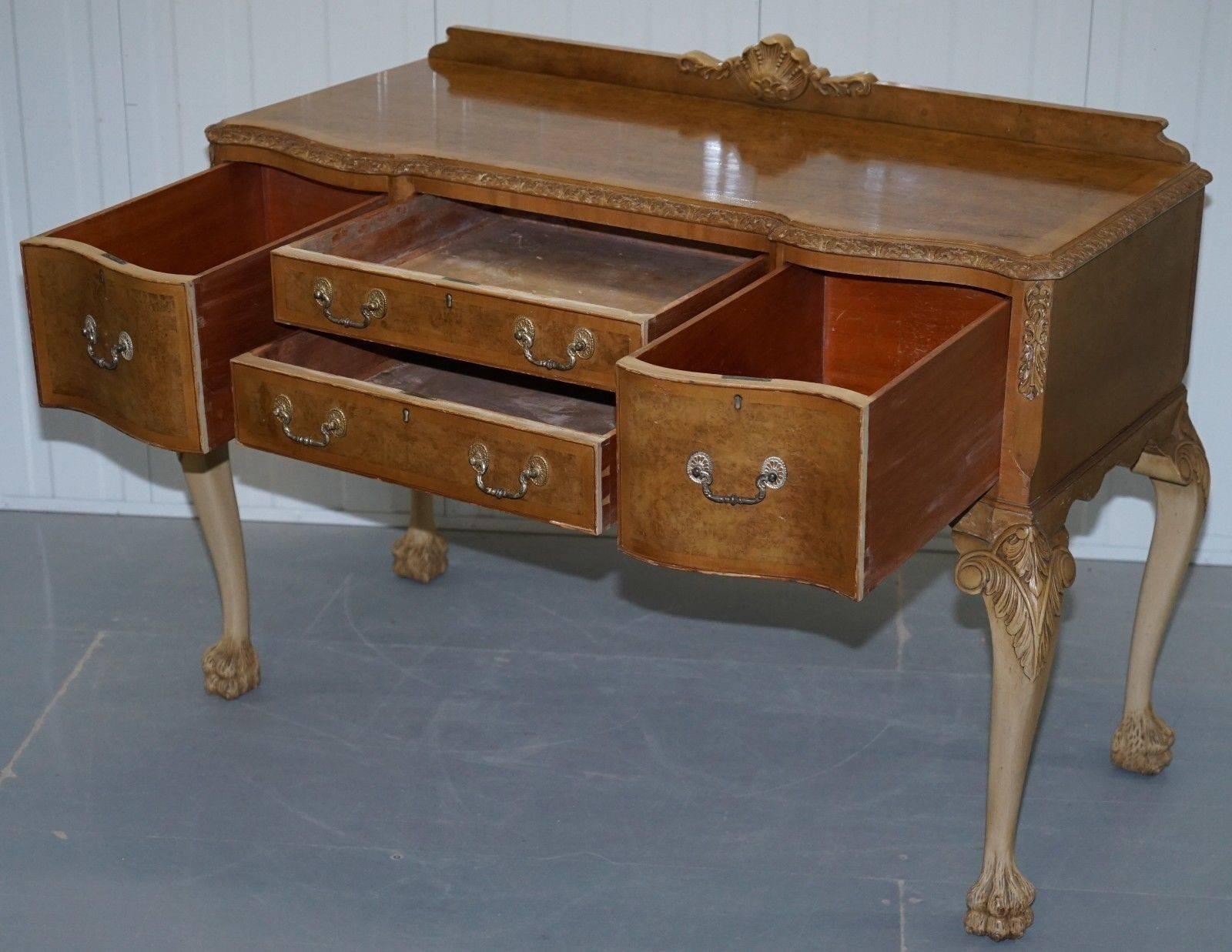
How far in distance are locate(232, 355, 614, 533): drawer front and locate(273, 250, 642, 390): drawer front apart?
0.09m

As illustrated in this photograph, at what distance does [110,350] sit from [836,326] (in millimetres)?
998

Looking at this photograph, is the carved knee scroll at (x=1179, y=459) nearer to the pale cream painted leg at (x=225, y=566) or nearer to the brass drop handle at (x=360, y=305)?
the brass drop handle at (x=360, y=305)

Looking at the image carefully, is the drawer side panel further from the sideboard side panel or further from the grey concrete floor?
the grey concrete floor

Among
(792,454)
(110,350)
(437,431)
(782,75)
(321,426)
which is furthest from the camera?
(782,75)

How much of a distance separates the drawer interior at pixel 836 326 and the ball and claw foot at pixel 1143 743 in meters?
0.74

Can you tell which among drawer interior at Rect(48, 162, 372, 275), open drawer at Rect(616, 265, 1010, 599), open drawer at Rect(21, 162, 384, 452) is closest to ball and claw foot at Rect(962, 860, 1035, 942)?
open drawer at Rect(616, 265, 1010, 599)

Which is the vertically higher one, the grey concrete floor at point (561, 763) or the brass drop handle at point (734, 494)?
the brass drop handle at point (734, 494)

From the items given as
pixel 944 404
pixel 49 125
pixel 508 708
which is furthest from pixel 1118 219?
pixel 49 125

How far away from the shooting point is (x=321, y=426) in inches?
97.3

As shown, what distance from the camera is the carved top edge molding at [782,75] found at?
2.79 metres

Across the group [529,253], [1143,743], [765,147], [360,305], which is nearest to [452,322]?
[360,305]

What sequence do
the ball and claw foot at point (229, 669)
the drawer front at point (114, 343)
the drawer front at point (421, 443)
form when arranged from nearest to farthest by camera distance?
the drawer front at point (421, 443) < the drawer front at point (114, 343) < the ball and claw foot at point (229, 669)

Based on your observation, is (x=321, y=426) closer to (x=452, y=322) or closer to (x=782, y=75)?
(x=452, y=322)

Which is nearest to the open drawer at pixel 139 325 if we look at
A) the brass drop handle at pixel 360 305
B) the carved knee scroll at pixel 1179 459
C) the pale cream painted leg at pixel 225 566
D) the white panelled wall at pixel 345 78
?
the brass drop handle at pixel 360 305
